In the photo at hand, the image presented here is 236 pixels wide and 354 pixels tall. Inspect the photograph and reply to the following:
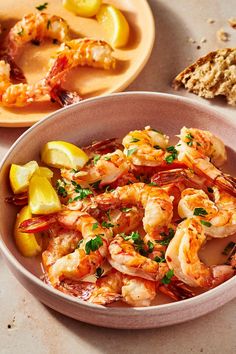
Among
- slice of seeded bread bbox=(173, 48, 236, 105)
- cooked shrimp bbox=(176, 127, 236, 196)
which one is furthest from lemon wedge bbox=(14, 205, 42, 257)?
slice of seeded bread bbox=(173, 48, 236, 105)

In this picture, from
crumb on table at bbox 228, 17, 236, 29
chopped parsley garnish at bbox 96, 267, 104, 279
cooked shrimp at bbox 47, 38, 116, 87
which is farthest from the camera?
crumb on table at bbox 228, 17, 236, 29

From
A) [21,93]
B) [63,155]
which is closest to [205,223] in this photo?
[63,155]

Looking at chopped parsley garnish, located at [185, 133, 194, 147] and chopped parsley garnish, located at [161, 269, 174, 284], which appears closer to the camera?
chopped parsley garnish, located at [161, 269, 174, 284]

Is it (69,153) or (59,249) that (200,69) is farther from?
(59,249)

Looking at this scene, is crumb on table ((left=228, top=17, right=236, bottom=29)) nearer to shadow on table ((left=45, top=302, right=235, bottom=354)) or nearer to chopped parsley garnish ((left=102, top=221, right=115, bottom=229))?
chopped parsley garnish ((left=102, top=221, right=115, bottom=229))

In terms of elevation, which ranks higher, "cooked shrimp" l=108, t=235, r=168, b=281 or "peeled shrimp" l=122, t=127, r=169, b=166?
"peeled shrimp" l=122, t=127, r=169, b=166

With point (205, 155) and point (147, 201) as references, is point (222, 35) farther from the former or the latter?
point (147, 201)
